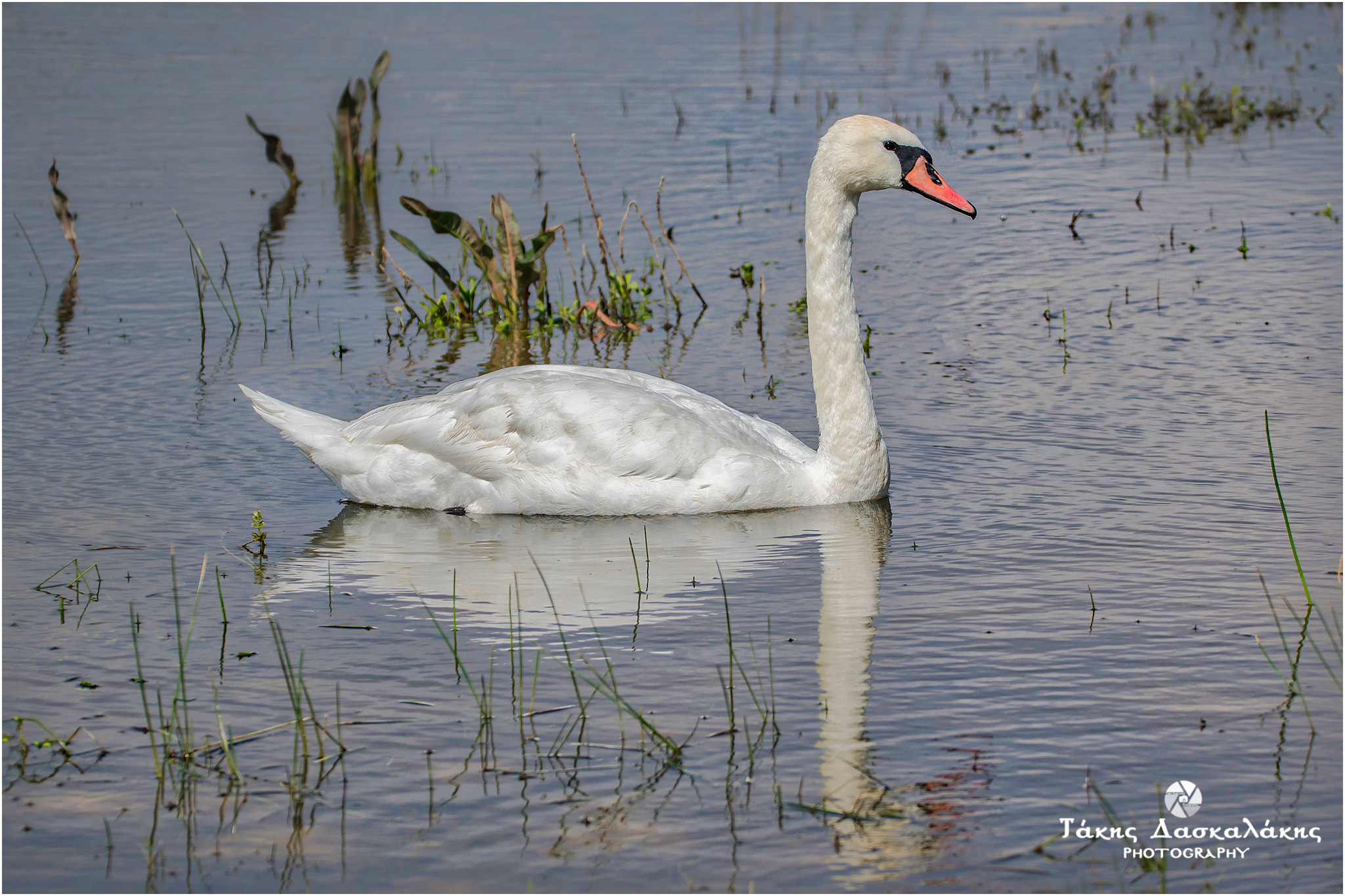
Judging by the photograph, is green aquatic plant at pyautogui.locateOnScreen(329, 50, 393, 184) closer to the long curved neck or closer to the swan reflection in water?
the swan reflection in water

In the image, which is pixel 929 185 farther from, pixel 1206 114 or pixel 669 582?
pixel 1206 114

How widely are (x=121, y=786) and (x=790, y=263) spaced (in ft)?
31.5

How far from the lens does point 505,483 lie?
7.80 m

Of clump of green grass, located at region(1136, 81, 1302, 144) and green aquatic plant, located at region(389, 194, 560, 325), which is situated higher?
clump of green grass, located at region(1136, 81, 1302, 144)

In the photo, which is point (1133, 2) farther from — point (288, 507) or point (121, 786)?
point (121, 786)

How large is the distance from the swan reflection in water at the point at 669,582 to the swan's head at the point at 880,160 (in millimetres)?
1657

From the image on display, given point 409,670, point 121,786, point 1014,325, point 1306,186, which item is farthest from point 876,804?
point 1306,186

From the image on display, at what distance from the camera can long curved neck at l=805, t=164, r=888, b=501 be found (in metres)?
7.82

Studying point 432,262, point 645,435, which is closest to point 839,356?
point 645,435

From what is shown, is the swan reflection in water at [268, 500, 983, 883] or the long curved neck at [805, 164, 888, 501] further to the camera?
the long curved neck at [805, 164, 888, 501]

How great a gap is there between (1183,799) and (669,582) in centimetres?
270

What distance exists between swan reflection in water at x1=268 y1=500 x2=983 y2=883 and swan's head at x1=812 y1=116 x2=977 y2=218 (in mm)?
1657

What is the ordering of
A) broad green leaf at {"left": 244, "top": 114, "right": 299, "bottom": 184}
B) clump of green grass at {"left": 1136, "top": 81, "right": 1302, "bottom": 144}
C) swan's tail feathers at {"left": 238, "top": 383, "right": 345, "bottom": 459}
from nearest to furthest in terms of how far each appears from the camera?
1. swan's tail feathers at {"left": 238, "top": 383, "right": 345, "bottom": 459}
2. broad green leaf at {"left": 244, "top": 114, "right": 299, "bottom": 184}
3. clump of green grass at {"left": 1136, "top": 81, "right": 1302, "bottom": 144}

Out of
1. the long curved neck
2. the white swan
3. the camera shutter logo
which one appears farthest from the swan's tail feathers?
the camera shutter logo
